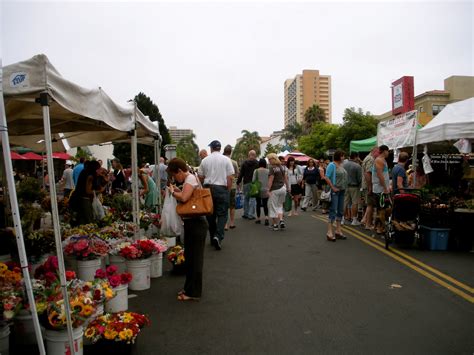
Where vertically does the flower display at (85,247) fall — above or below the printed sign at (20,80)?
below

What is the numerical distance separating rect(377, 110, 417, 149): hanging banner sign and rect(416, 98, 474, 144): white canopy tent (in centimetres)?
41

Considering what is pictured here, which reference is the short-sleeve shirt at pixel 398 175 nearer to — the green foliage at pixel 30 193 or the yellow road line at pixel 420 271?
the yellow road line at pixel 420 271

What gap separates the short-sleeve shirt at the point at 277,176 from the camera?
1096 centimetres

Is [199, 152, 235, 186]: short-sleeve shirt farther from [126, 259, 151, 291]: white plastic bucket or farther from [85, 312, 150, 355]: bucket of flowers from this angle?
[85, 312, 150, 355]: bucket of flowers

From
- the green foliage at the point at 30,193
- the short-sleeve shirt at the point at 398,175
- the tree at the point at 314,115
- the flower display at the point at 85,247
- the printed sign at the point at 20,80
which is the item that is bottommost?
the flower display at the point at 85,247

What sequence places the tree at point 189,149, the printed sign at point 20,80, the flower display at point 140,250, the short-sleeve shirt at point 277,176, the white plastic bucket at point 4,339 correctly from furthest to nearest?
the tree at point 189,149, the short-sleeve shirt at point 277,176, the flower display at point 140,250, the printed sign at point 20,80, the white plastic bucket at point 4,339

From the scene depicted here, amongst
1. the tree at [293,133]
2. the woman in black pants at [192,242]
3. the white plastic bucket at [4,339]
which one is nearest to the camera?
the white plastic bucket at [4,339]

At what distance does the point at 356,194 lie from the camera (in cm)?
1216

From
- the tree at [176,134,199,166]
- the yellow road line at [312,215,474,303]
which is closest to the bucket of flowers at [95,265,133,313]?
the yellow road line at [312,215,474,303]

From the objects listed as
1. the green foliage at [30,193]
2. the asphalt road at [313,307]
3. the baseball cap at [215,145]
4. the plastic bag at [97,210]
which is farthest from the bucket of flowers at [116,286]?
the green foliage at [30,193]

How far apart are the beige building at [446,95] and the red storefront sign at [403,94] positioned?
153ft

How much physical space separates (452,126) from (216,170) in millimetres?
5414

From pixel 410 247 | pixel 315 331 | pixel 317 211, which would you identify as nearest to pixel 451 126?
pixel 410 247

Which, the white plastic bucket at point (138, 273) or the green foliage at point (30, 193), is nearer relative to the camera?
the white plastic bucket at point (138, 273)
